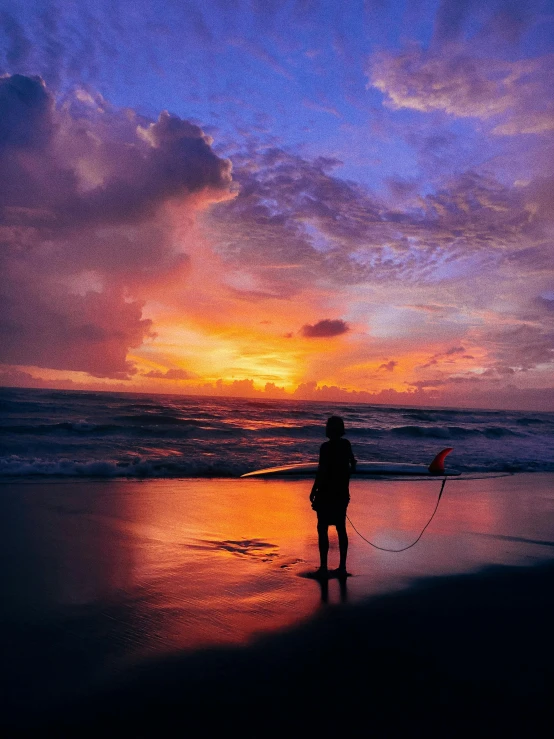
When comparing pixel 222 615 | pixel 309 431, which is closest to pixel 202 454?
pixel 309 431

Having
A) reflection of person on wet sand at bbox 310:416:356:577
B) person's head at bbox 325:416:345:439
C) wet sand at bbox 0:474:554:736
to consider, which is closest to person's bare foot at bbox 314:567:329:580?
reflection of person on wet sand at bbox 310:416:356:577

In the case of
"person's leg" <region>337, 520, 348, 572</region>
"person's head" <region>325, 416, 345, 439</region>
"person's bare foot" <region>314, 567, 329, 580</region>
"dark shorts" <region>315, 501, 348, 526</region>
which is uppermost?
"person's head" <region>325, 416, 345, 439</region>

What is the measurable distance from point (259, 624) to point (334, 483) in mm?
1857

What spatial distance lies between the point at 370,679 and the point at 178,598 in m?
2.11

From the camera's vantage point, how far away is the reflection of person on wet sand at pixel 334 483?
5738 millimetres

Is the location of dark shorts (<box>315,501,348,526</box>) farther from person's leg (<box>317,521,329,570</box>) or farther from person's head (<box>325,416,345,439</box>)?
person's head (<box>325,416,345,439</box>)

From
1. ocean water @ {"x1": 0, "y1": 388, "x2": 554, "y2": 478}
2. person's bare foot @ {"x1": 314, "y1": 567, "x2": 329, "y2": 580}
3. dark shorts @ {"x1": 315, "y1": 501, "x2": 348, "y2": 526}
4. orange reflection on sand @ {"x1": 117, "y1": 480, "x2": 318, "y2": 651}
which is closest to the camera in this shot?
orange reflection on sand @ {"x1": 117, "y1": 480, "x2": 318, "y2": 651}

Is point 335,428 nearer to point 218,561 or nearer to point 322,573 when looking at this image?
point 322,573

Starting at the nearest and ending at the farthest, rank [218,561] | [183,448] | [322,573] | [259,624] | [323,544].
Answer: [259,624]
[322,573]
[323,544]
[218,561]
[183,448]

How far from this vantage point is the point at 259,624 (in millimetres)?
4355

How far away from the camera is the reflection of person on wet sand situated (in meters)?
5.74

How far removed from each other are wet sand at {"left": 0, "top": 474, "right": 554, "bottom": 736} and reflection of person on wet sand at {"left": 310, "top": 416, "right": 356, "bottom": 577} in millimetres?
413

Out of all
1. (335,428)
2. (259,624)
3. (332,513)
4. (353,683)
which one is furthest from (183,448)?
(353,683)

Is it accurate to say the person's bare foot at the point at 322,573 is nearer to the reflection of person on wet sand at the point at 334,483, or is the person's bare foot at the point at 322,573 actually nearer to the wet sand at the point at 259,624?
the reflection of person on wet sand at the point at 334,483
